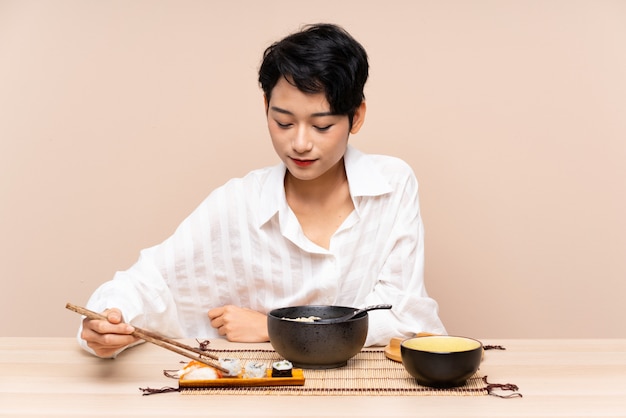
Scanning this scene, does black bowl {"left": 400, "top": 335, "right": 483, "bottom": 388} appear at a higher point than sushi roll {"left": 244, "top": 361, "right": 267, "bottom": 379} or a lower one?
higher

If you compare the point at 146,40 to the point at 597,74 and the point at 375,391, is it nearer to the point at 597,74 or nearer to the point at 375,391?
the point at 597,74

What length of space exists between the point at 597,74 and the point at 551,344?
1.54 metres

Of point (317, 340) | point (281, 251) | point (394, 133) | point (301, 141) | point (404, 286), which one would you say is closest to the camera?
point (317, 340)

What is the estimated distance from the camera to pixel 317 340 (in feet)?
4.77

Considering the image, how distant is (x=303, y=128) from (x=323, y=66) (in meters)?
0.16

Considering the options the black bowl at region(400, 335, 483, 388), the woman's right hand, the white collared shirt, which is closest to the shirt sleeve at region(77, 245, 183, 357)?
the white collared shirt

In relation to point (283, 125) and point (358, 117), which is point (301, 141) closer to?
point (283, 125)

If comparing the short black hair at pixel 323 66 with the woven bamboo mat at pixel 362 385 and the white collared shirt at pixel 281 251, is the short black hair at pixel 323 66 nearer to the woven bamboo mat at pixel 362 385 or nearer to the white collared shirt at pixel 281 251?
the white collared shirt at pixel 281 251

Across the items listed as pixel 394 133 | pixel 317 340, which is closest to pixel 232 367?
pixel 317 340

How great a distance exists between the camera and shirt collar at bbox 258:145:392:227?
2068mm

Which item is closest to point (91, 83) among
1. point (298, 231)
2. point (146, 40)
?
point (146, 40)

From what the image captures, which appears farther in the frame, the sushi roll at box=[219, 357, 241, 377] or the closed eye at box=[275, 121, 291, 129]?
the closed eye at box=[275, 121, 291, 129]

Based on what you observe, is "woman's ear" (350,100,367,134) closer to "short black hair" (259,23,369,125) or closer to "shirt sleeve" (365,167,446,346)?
"short black hair" (259,23,369,125)

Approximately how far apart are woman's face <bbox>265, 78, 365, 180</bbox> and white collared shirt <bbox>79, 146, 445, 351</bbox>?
0.72 ft
